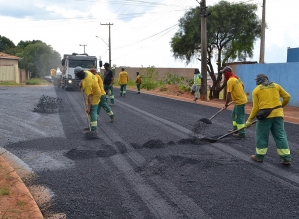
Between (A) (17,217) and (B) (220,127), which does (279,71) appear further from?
(A) (17,217)

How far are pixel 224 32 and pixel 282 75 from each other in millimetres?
10218

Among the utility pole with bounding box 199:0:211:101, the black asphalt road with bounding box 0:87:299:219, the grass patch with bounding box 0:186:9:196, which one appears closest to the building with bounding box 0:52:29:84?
the utility pole with bounding box 199:0:211:101

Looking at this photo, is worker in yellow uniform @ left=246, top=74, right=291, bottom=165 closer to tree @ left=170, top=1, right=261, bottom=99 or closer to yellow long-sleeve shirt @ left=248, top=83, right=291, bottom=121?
yellow long-sleeve shirt @ left=248, top=83, right=291, bottom=121

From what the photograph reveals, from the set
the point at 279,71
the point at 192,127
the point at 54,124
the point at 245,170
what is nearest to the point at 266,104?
the point at 245,170

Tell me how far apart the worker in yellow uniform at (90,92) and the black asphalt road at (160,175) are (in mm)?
460

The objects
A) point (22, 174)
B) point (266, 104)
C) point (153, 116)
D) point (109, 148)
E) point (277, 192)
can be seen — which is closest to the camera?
point (277, 192)

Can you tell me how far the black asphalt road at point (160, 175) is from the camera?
14.5 ft

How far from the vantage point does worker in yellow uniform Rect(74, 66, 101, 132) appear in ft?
28.8

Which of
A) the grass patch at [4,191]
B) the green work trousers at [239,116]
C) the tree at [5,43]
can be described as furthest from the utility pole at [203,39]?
the tree at [5,43]

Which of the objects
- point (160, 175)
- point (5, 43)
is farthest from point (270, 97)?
point (5, 43)

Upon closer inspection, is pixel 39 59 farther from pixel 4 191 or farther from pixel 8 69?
pixel 4 191

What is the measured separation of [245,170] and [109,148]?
2750 mm

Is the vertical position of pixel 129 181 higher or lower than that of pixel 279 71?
lower

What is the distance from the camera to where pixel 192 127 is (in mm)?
10141
